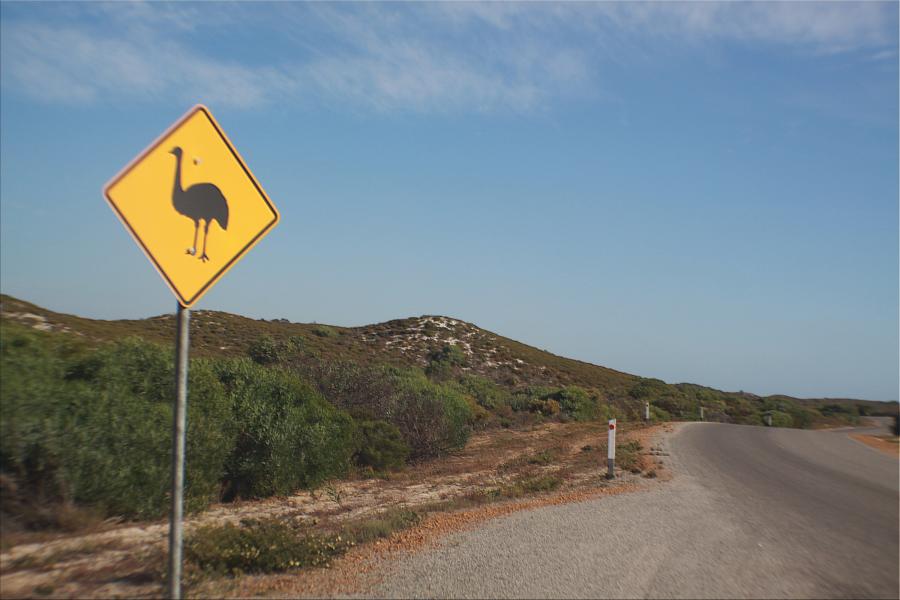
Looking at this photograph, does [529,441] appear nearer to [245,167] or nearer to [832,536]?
[832,536]

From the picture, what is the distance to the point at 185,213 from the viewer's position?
4906 mm

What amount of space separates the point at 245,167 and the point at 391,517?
5.44 meters

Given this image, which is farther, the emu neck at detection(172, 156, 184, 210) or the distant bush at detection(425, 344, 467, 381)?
the distant bush at detection(425, 344, 467, 381)

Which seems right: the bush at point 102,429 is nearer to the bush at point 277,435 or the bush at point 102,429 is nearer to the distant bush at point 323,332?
the bush at point 277,435

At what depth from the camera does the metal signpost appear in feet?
15.3

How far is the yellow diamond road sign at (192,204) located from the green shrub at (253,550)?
9.41ft

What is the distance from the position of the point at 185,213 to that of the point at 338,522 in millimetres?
5794

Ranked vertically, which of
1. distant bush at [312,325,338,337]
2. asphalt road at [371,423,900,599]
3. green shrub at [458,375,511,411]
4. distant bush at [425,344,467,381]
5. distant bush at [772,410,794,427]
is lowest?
distant bush at [772,410,794,427]

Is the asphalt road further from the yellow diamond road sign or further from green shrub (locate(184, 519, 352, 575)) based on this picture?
the yellow diamond road sign

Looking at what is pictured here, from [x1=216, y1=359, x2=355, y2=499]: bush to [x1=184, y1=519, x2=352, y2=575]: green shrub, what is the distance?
4.52 meters

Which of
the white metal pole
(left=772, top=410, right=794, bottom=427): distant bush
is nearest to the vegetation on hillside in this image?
the white metal pole

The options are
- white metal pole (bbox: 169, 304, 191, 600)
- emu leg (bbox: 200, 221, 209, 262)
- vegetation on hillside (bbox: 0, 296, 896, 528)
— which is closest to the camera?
white metal pole (bbox: 169, 304, 191, 600)

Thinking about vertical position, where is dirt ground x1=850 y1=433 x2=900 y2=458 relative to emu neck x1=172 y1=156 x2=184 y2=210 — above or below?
below

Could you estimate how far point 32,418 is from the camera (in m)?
7.41
